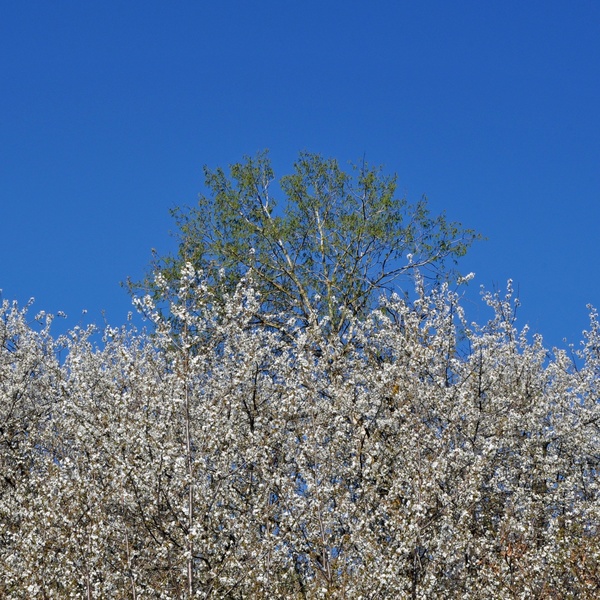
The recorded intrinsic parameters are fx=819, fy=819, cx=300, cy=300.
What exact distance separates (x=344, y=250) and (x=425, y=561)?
37.8 feet

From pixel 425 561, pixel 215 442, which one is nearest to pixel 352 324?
pixel 425 561

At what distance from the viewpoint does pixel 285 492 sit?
8711 mm

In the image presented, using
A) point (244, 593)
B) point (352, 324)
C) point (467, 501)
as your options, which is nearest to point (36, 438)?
point (352, 324)

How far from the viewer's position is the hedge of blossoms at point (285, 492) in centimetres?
839

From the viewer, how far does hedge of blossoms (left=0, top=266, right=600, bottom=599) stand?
330 inches

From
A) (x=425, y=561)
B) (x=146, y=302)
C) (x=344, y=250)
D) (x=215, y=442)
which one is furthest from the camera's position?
(x=344, y=250)

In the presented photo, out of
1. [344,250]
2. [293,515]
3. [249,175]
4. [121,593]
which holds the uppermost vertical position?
[249,175]

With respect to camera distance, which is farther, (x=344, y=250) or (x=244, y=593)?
(x=344, y=250)

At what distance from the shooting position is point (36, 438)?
1416 centimetres

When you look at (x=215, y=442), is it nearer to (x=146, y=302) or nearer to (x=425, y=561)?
(x=146, y=302)

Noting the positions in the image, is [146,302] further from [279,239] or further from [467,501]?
[279,239]

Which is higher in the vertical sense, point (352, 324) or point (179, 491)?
point (352, 324)

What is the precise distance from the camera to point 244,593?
8531 mm

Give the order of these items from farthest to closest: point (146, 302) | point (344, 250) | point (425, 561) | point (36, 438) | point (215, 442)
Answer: point (344, 250) < point (36, 438) < point (425, 561) < point (146, 302) < point (215, 442)
